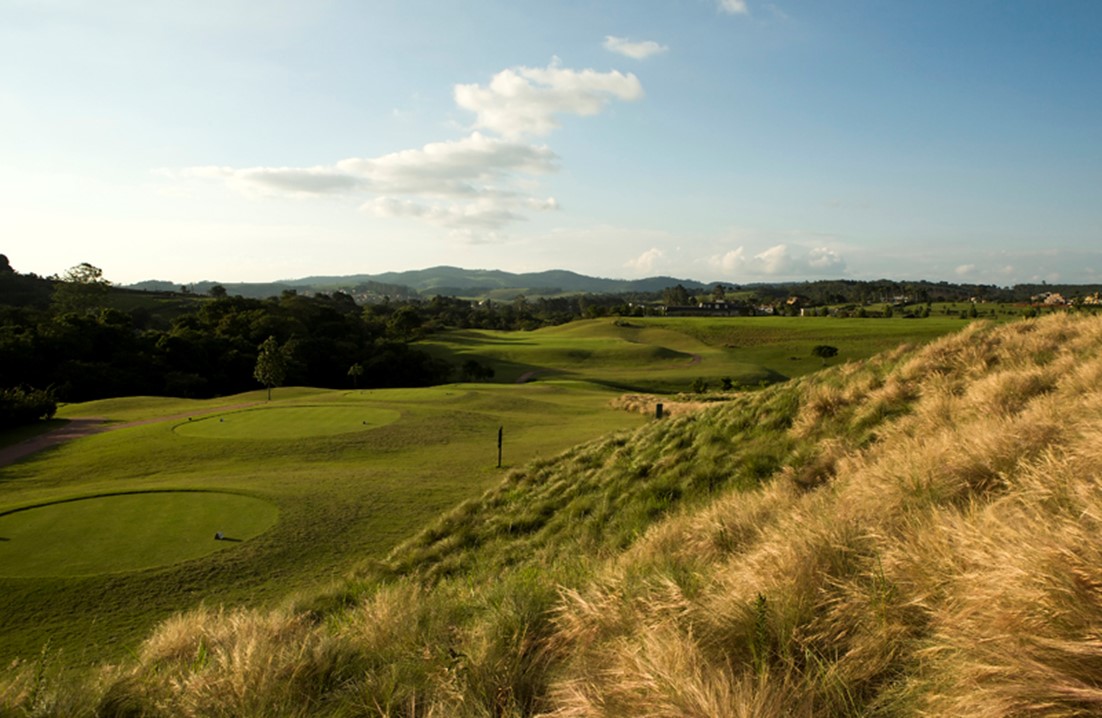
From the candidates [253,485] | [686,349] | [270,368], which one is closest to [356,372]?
[270,368]

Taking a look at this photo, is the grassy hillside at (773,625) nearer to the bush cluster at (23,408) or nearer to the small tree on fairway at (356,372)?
the bush cluster at (23,408)

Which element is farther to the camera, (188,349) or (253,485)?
(188,349)

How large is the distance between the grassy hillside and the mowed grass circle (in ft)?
65.6

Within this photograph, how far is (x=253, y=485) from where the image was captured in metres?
14.8

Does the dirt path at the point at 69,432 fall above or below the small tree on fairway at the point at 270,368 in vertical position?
below

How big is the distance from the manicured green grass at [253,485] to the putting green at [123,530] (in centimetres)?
7

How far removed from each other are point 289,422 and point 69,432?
30.3ft

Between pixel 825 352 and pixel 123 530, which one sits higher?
pixel 123 530

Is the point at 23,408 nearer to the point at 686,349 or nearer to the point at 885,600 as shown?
the point at 885,600

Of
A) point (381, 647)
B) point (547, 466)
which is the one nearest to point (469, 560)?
point (547, 466)

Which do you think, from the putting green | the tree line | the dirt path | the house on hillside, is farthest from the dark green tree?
the house on hillside

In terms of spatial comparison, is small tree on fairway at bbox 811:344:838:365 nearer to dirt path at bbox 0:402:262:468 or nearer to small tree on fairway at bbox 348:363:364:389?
small tree on fairway at bbox 348:363:364:389

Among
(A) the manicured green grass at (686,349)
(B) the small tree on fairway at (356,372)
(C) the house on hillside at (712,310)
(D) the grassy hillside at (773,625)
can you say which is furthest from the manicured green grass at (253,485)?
(C) the house on hillside at (712,310)

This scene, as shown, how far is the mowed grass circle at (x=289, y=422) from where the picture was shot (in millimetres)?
23047
